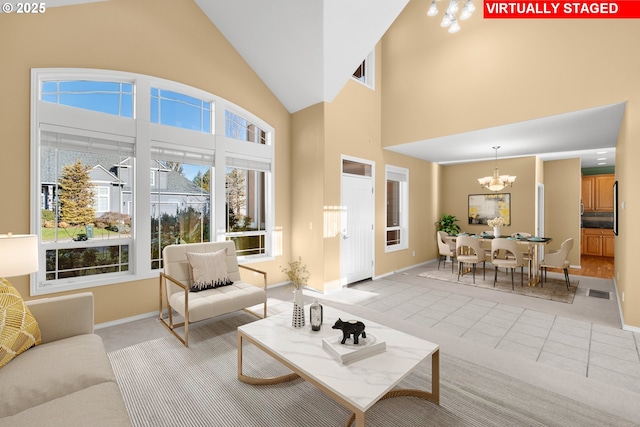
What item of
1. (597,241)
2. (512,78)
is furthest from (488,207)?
(512,78)

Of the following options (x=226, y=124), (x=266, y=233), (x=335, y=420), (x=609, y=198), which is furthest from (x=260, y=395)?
(x=609, y=198)

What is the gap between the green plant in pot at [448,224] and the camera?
25.5 ft

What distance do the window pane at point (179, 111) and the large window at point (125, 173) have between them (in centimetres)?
1

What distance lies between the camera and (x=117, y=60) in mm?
3492

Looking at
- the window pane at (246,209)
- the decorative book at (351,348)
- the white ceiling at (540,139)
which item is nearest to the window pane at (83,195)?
the window pane at (246,209)

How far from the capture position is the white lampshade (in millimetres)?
2010

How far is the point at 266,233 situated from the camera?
5121 millimetres

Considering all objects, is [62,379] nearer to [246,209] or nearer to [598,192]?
[246,209]

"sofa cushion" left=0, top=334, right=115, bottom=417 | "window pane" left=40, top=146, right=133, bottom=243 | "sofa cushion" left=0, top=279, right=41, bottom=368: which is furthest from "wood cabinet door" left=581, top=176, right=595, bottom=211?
"sofa cushion" left=0, top=279, right=41, bottom=368

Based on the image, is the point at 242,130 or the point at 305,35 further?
the point at 242,130

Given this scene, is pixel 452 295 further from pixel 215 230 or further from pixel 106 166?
pixel 106 166

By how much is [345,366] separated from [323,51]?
12.8 ft

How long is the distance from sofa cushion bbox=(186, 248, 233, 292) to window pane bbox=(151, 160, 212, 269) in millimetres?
732

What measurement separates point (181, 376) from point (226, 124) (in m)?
3.51
